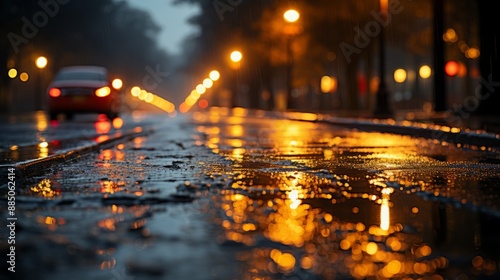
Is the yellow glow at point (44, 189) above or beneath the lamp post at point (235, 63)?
beneath

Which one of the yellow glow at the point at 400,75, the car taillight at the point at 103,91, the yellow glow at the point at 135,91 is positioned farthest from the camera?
the yellow glow at the point at 135,91

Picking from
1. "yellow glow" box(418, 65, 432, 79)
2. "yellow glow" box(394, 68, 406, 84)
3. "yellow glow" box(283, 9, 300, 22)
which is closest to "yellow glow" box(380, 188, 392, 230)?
"yellow glow" box(283, 9, 300, 22)

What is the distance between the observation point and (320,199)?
672 cm

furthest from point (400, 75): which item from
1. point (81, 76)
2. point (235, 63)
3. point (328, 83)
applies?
point (81, 76)

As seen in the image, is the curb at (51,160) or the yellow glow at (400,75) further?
the yellow glow at (400,75)

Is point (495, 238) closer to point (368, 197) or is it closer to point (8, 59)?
point (368, 197)

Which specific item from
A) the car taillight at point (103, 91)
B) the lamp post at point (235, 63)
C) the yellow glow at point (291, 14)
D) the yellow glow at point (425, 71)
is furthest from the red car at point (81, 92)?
the yellow glow at point (425, 71)

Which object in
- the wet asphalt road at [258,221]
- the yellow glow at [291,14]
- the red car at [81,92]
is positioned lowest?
the wet asphalt road at [258,221]

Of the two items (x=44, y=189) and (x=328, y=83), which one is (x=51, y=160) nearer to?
(x=44, y=189)

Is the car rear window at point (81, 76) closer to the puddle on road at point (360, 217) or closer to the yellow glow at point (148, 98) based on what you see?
the puddle on road at point (360, 217)

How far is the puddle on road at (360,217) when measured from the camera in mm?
4117

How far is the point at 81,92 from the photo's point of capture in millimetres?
29406

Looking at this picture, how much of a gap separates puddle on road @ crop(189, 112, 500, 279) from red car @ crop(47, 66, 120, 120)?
63.4 ft

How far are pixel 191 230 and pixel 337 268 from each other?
1.32m
